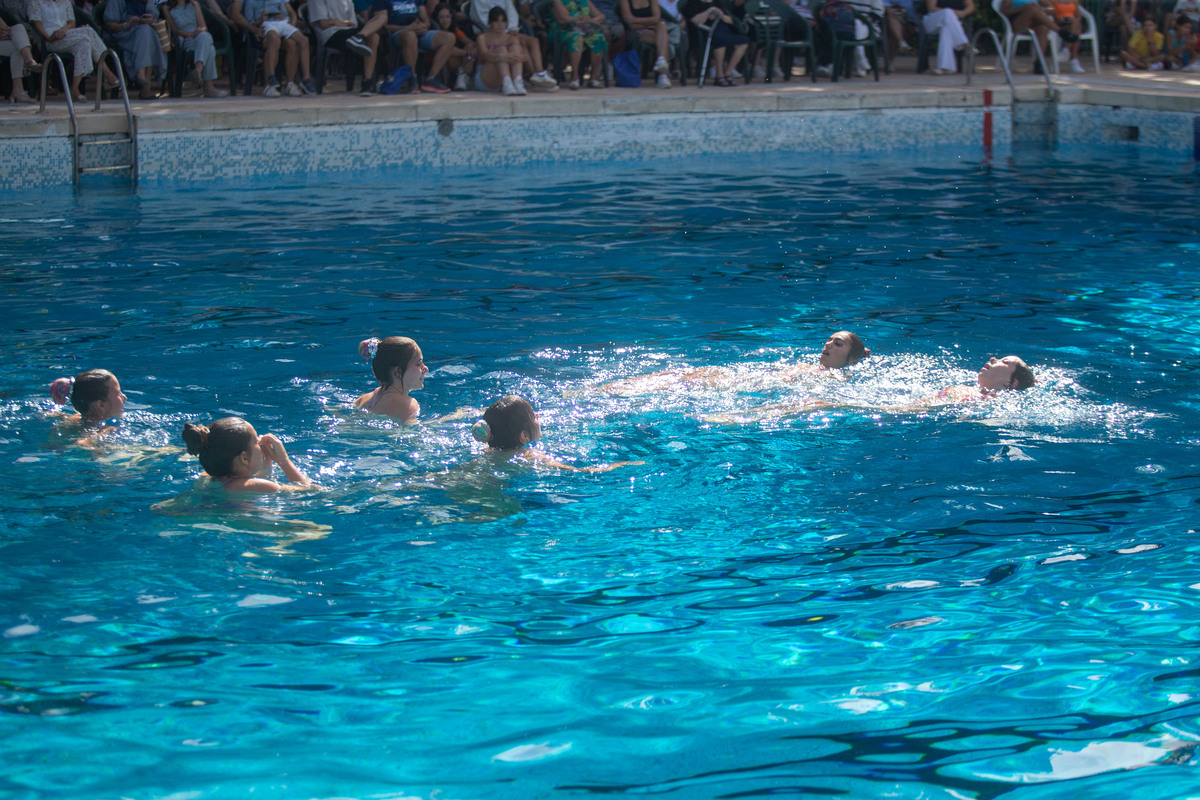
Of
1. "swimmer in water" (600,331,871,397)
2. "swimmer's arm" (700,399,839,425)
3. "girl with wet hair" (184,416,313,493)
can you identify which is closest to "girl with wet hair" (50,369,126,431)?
"girl with wet hair" (184,416,313,493)

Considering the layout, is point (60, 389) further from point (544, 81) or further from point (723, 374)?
point (544, 81)

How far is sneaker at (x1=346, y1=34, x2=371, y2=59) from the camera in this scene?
48.2 ft

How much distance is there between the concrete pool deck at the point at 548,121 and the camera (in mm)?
12992

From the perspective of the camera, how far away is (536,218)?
11.5m

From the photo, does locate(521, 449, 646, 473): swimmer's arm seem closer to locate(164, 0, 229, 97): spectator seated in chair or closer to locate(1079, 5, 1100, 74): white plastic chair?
locate(164, 0, 229, 97): spectator seated in chair

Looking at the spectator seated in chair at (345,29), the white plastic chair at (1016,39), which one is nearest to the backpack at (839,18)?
the white plastic chair at (1016,39)

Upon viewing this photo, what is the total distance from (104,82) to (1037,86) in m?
11.5

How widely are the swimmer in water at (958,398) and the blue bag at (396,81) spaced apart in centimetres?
995

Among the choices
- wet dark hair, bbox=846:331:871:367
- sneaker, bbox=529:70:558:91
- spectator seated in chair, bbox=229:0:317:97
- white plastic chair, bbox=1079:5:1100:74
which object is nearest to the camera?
wet dark hair, bbox=846:331:871:367

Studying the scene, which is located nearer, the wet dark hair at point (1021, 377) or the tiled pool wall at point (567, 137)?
the wet dark hair at point (1021, 377)

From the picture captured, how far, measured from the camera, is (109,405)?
18.8 feet

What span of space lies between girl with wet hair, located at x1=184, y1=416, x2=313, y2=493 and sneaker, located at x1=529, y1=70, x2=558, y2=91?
36.5 feet

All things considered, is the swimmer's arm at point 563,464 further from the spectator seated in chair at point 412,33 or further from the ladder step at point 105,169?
the spectator seated in chair at point 412,33

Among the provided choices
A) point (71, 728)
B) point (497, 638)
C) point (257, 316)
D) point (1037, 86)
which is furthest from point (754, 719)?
point (1037, 86)
